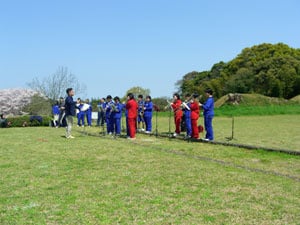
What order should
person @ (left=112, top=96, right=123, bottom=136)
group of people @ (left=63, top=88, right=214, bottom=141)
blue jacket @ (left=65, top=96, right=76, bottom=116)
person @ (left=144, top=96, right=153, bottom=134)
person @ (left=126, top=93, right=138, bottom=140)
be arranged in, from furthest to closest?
person @ (left=144, top=96, right=153, bottom=134), person @ (left=112, top=96, right=123, bottom=136), person @ (left=126, top=93, right=138, bottom=140), blue jacket @ (left=65, top=96, right=76, bottom=116), group of people @ (left=63, top=88, right=214, bottom=141)

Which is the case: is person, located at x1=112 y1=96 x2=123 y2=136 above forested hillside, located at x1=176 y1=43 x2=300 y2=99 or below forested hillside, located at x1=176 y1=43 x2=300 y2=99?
below

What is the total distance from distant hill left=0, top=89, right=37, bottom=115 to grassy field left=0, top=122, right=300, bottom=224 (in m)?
27.3

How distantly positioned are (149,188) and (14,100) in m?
34.8

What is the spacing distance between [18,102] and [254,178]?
34236 millimetres

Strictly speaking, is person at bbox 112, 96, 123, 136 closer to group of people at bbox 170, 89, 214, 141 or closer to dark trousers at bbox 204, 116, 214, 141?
group of people at bbox 170, 89, 214, 141

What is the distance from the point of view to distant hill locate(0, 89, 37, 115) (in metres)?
38.0

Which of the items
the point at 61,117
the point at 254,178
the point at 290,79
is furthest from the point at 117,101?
the point at 290,79

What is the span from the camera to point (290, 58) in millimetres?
55000

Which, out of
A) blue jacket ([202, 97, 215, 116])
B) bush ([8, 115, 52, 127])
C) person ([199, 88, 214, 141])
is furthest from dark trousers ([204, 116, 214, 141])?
bush ([8, 115, 52, 127])

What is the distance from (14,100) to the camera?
129ft

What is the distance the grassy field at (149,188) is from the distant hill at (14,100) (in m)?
27.3

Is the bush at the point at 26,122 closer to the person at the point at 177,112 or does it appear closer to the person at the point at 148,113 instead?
the person at the point at 148,113

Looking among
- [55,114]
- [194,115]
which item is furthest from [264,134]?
[55,114]

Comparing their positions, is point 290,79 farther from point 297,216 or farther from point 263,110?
point 297,216
